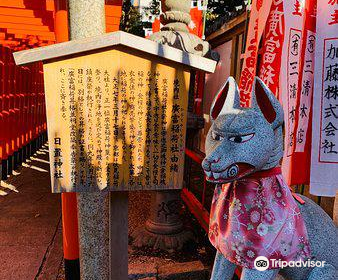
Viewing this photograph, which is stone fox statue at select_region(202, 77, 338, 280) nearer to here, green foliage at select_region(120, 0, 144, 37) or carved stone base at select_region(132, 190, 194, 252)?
carved stone base at select_region(132, 190, 194, 252)

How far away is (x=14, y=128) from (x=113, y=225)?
7086 mm

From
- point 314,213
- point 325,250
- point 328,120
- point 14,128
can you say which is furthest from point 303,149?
point 14,128

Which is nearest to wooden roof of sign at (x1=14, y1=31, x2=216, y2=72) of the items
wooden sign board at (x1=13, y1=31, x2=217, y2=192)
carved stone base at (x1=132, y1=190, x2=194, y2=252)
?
wooden sign board at (x1=13, y1=31, x2=217, y2=192)

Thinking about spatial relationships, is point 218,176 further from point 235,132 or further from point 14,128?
point 14,128

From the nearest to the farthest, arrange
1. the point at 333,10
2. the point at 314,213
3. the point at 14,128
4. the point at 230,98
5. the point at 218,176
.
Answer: the point at 218,176
the point at 230,98
the point at 314,213
the point at 333,10
the point at 14,128

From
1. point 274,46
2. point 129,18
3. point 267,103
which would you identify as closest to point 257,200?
point 267,103

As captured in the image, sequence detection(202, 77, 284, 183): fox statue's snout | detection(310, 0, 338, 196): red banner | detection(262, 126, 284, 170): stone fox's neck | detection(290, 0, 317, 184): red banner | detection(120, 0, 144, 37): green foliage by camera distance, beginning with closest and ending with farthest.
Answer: detection(202, 77, 284, 183): fox statue's snout
detection(262, 126, 284, 170): stone fox's neck
detection(310, 0, 338, 196): red banner
detection(290, 0, 317, 184): red banner
detection(120, 0, 144, 37): green foliage

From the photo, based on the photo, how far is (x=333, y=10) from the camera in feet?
8.31

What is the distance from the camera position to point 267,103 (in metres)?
2.08

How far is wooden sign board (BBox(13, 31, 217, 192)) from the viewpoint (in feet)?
8.13

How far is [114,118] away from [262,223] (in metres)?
1.25

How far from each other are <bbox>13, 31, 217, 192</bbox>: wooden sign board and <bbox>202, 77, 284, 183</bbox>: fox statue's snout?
56cm

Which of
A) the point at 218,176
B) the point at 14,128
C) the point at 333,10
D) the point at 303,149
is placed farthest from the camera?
the point at 14,128

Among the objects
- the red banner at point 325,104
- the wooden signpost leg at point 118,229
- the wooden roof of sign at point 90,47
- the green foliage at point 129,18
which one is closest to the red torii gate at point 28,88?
the wooden signpost leg at point 118,229
